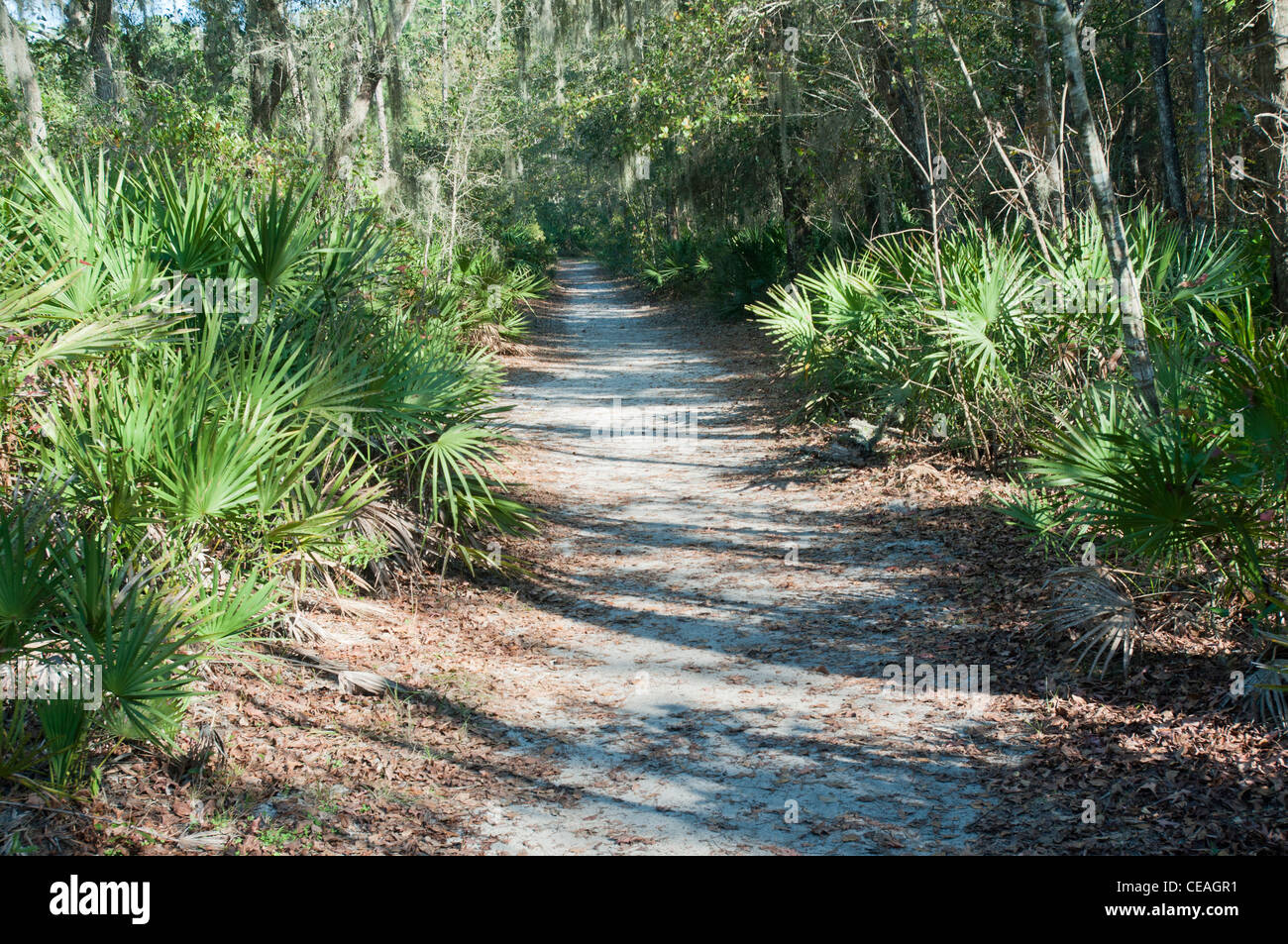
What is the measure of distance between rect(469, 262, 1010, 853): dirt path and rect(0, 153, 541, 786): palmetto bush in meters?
1.22

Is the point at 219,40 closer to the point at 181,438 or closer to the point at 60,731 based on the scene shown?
the point at 181,438

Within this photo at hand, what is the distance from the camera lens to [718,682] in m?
5.39

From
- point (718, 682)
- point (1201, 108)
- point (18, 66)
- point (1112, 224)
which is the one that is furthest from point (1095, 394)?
point (18, 66)

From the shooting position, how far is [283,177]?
452 inches

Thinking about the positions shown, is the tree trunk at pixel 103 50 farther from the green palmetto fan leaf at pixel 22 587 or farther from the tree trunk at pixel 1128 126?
the tree trunk at pixel 1128 126

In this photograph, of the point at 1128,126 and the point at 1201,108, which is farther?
the point at 1128,126

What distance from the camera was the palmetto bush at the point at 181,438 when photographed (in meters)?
3.60

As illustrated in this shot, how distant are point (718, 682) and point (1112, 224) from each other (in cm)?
359

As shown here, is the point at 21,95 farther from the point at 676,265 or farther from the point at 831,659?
the point at 676,265

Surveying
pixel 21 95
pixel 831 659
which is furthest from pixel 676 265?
pixel 831 659

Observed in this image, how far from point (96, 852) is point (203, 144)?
9.53m

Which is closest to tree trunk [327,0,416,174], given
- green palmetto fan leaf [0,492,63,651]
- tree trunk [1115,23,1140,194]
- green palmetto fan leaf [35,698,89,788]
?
green palmetto fan leaf [0,492,63,651]

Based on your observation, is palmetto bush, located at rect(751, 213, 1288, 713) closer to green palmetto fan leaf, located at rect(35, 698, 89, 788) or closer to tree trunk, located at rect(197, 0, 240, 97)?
green palmetto fan leaf, located at rect(35, 698, 89, 788)

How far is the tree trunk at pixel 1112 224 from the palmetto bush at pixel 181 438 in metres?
4.11
